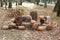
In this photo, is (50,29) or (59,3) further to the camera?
(59,3)

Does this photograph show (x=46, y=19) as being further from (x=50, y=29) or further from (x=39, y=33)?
(x=39, y=33)

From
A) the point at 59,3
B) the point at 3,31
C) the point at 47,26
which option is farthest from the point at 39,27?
the point at 59,3

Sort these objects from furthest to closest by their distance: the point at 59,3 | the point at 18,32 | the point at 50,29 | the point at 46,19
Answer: the point at 59,3 < the point at 46,19 < the point at 50,29 < the point at 18,32

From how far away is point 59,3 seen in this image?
15.0m

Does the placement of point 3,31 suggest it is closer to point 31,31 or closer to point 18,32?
point 18,32

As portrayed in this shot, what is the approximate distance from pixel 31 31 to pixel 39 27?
0.43 metres

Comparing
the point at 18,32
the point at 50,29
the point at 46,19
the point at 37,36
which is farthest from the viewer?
the point at 46,19

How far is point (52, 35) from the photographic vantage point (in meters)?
7.42

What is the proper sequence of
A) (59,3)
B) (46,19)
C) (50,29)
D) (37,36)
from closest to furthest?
(37,36) < (50,29) < (46,19) < (59,3)

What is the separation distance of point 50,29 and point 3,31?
6.66 ft

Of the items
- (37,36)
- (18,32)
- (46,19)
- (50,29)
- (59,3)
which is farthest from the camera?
(59,3)

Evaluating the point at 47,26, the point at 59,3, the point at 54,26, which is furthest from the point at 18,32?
the point at 59,3

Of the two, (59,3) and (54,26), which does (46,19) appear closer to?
(54,26)

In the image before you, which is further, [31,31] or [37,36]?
[31,31]
